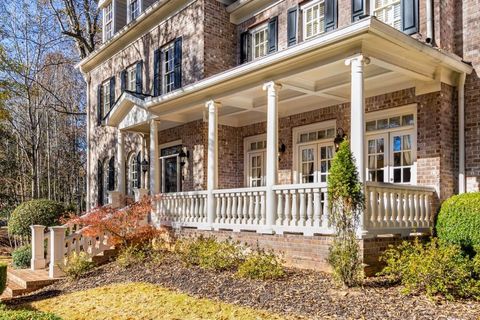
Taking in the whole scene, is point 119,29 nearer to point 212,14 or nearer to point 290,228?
point 212,14

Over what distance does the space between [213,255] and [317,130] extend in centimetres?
456

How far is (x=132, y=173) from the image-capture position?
17078 millimetres

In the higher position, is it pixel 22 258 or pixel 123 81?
pixel 123 81

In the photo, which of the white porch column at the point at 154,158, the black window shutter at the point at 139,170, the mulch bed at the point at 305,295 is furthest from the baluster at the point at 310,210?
the black window shutter at the point at 139,170

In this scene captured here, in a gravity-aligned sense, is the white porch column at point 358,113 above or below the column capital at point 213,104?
below

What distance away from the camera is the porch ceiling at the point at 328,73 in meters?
7.30

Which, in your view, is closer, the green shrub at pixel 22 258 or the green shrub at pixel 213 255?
the green shrub at pixel 213 255

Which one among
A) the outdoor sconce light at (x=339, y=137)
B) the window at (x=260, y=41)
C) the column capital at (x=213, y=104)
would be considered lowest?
the outdoor sconce light at (x=339, y=137)

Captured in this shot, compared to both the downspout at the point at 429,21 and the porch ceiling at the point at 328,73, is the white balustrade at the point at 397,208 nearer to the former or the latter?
the porch ceiling at the point at 328,73

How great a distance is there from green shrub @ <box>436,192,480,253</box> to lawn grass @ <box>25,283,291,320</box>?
12.5ft

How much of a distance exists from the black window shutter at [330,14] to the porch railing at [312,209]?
4659mm

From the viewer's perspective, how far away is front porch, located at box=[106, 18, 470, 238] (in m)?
7.48

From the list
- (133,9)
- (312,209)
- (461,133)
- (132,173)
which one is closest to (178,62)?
(133,9)

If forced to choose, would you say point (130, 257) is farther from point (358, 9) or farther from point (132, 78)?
point (132, 78)
